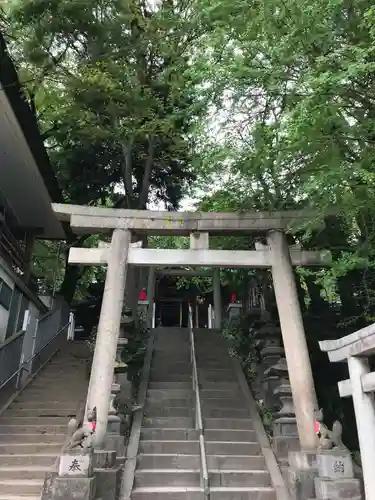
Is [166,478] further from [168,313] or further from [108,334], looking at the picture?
[168,313]

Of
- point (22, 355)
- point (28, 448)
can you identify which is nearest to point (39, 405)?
point (28, 448)

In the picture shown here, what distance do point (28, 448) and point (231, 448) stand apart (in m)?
3.58

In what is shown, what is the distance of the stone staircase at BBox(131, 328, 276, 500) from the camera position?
272 inches

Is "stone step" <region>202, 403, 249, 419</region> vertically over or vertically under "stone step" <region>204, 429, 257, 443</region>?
over

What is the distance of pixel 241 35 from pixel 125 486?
6918mm

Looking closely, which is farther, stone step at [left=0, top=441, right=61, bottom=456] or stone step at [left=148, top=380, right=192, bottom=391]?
stone step at [left=148, top=380, right=192, bottom=391]

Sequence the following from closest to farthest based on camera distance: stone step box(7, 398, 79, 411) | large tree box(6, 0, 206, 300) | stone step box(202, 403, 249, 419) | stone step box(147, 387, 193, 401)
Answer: large tree box(6, 0, 206, 300)
stone step box(202, 403, 249, 419)
stone step box(7, 398, 79, 411)
stone step box(147, 387, 193, 401)

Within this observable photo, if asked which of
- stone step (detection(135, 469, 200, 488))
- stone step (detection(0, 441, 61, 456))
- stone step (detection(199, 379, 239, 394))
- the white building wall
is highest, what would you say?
the white building wall

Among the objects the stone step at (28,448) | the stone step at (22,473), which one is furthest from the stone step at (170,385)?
the stone step at (22,473)

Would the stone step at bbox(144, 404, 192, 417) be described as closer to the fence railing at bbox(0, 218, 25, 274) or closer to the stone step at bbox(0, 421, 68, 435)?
the stone step at bbox(0, 421, 68, 435)

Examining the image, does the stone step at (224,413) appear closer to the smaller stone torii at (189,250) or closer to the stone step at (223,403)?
the stone step at (223,403)

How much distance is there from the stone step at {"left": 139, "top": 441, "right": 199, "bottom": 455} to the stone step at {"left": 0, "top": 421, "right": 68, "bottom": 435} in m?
1.70

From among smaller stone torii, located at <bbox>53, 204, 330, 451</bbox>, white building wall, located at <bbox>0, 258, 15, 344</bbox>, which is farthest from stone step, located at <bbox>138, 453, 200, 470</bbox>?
white building wall, located at <bbox>0, 258, 15, 344</bbox>

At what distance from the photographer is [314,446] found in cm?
686
